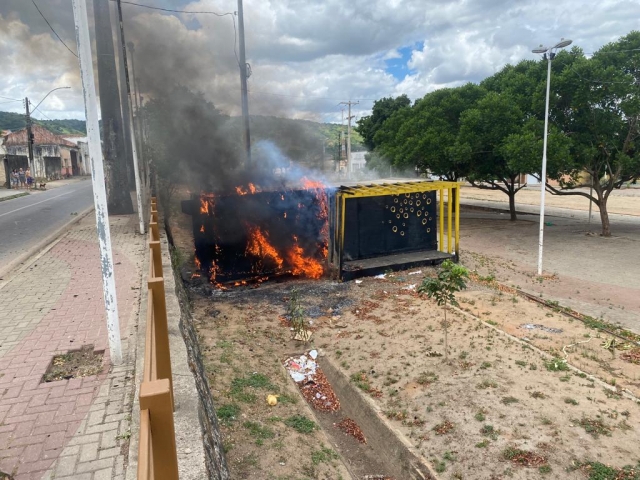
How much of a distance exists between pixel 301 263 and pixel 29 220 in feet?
37.7

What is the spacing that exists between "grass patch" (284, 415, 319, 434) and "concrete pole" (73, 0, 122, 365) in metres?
2.09

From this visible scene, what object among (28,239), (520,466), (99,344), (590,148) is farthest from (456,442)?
(590,148)

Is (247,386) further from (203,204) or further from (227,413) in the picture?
(203,204)

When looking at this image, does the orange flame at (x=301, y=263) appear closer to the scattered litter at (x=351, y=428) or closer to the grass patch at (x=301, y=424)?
the scattered litter at (x=351, y=428)

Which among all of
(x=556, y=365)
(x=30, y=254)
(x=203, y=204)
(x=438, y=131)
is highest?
(x=438, y=131)

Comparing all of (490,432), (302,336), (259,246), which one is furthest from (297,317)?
(490,432)

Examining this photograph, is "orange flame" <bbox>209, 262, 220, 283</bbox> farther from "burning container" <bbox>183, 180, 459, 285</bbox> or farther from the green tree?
the green tree

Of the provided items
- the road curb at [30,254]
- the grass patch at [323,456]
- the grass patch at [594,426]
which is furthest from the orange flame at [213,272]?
the grass patch at [594,426]

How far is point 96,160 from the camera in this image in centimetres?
417

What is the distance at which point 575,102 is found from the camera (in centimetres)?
1442

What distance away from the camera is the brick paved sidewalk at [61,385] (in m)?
3.02

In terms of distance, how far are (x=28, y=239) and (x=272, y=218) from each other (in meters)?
7.19

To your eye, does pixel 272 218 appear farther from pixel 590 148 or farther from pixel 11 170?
pixel 11 170

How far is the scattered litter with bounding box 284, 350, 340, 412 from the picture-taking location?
599cm
